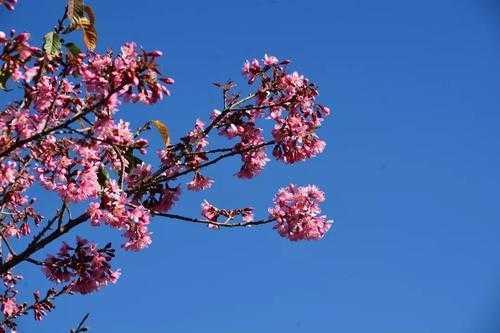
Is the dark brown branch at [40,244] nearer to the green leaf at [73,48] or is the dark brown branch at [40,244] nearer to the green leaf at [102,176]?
the green leaf at [102,176]

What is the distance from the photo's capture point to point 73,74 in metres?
4.33

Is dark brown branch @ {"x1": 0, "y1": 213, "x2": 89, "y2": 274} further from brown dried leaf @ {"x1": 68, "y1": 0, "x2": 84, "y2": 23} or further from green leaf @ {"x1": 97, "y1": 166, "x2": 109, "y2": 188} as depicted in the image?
brown dried leaf @ {"x1": 68, "y1": 0, "x2": 84, "y2": 23}

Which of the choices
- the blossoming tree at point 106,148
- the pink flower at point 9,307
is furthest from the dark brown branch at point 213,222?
the pink flower at point 9,307

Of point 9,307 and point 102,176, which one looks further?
point 9,307

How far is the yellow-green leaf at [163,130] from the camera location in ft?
18.0

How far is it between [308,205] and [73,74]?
2.73 m

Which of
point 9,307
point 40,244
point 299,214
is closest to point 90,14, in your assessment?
point 40,244

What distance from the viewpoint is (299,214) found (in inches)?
232

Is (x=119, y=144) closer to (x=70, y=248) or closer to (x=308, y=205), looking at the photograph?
(x=70, y=248)

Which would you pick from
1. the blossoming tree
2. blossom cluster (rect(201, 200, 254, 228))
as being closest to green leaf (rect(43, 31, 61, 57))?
the blossoming tree

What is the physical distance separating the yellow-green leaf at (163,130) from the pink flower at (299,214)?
1.25 metres

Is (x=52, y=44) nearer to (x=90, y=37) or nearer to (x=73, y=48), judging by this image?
(x=73, y=48)

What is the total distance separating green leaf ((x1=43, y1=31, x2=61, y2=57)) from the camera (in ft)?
13.4

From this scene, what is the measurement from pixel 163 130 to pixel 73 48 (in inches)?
57.7
